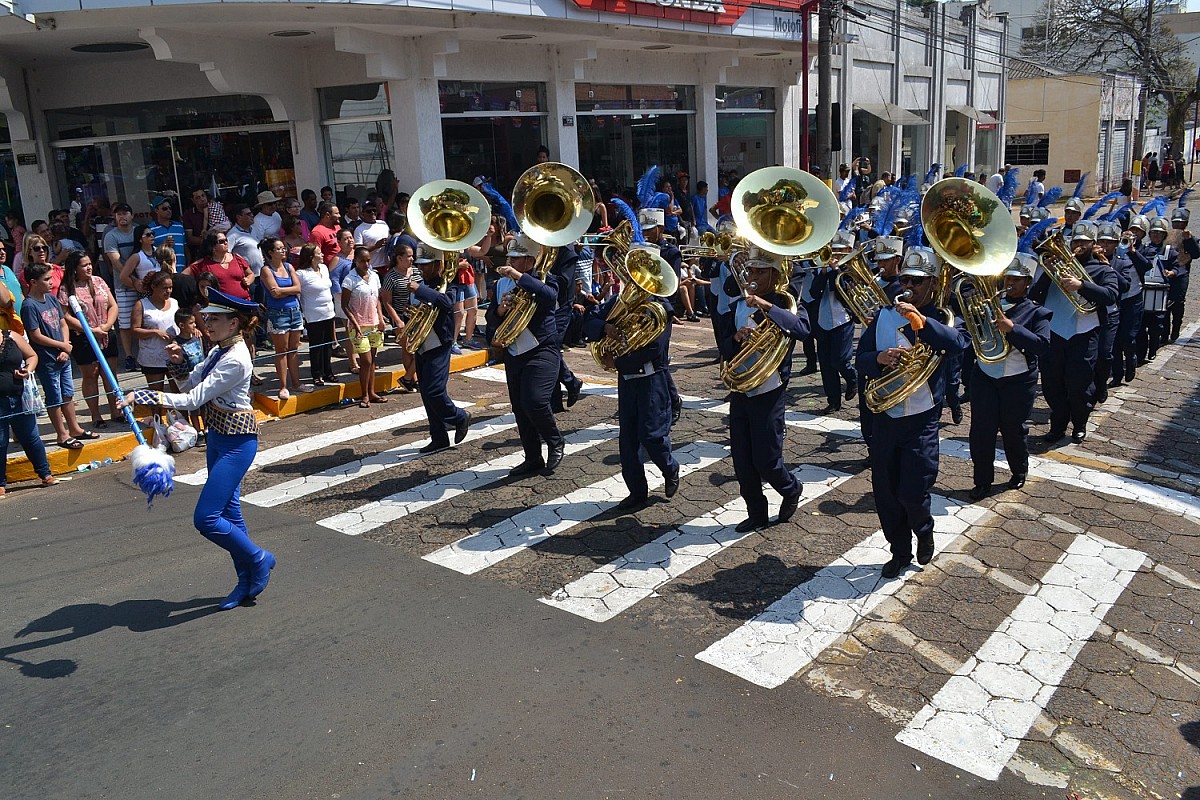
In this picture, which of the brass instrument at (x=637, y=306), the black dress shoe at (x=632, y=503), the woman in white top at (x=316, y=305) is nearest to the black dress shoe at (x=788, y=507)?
the black dress shoe at (x=632, y=503)

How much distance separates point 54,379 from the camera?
8.77 meters

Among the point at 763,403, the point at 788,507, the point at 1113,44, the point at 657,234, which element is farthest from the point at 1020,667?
the point at 1113,44

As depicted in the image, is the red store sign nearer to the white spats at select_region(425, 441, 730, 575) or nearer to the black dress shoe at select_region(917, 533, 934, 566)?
the white spats at select_region(425, 441, 730, 575)

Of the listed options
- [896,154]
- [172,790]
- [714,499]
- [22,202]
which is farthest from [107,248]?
[896,154]

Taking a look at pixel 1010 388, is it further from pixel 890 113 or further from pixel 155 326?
pixel 890 113

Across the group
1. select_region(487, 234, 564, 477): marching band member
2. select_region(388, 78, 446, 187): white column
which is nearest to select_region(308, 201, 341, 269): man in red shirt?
select_region(388, 78, 446, 187): white column

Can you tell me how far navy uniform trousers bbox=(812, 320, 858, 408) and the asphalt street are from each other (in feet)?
3.78

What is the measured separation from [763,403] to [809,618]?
4.88 ft

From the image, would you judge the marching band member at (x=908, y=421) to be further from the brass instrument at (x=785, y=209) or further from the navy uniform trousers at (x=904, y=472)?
the brass instrument at (x=785, y=209)

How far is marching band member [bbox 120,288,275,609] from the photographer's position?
5629mm

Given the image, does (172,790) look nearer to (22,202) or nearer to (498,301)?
(498,301)

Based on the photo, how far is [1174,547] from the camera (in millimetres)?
6328

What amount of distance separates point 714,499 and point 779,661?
242 cm

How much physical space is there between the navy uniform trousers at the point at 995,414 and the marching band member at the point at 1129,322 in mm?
3855
